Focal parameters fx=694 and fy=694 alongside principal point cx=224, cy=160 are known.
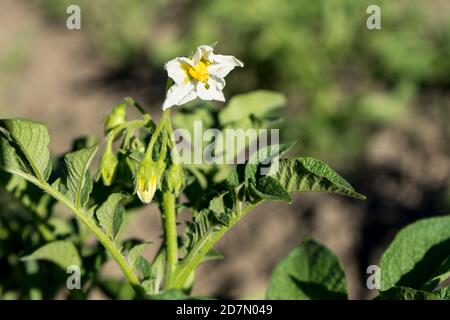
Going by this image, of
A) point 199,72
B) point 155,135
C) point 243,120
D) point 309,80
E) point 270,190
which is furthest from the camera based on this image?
point 309,80

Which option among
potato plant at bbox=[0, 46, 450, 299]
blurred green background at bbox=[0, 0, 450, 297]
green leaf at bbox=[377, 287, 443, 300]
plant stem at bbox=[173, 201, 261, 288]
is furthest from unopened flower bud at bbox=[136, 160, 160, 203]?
blurred green background at bbox=[0, 0, 450, 297]

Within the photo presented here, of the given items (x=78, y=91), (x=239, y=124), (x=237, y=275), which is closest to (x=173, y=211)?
(x=239, y=124)

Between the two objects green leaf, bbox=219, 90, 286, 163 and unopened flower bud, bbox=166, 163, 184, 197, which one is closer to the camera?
unopened flower bud, bbox=166, 163, 184, 197

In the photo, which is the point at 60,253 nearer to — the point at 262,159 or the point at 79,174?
the point at 79,174

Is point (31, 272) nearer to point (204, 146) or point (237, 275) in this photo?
point (204, 146)

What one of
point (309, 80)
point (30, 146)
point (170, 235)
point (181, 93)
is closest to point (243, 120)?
point (181, 93)

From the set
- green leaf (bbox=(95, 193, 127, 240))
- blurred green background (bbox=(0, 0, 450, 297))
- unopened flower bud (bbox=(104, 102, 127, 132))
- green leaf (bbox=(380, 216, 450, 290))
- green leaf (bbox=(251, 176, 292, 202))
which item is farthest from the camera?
blurred green background (bbox=(0, 0, 450, 297))

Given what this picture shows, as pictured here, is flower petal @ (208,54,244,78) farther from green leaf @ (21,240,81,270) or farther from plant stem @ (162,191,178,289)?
green leaf @ (21,240,81,270)
